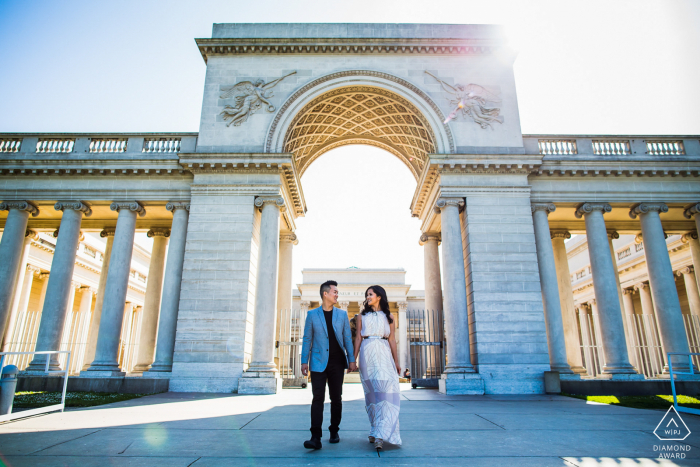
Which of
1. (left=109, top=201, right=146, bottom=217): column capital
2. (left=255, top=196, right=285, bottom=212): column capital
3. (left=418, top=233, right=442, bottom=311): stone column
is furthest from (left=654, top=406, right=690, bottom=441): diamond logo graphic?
(left=109, top=201, right=146, bottom=217): column capital

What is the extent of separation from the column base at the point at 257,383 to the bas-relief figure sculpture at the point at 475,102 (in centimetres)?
1394

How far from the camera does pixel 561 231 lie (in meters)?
24.5

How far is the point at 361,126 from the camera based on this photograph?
25094 mm

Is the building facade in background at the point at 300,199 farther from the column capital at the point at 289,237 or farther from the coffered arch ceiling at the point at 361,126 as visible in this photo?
the column capital at the point at 289,237

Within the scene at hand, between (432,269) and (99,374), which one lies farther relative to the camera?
(432,269)

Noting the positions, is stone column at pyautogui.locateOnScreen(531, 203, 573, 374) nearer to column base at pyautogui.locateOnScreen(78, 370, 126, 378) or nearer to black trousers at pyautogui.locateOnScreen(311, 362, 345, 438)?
black trousers at pyautogui.locateOnScreen(311, 362, 345, 438)

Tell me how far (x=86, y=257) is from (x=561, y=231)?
1360 inches

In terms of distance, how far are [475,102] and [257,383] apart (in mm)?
16131

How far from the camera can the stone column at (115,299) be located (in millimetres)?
17656

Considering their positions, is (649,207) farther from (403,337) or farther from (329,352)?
(403,337)

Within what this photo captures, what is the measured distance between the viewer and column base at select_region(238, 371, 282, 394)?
16375 mm

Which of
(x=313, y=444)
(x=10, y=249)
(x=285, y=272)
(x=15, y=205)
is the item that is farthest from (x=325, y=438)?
(x=15, y=205)

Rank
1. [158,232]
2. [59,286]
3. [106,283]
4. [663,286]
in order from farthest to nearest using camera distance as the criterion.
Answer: [158,232]
[106,283]
[663,286]
[59,286]

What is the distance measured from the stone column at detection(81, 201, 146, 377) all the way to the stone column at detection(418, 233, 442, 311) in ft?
49.5
